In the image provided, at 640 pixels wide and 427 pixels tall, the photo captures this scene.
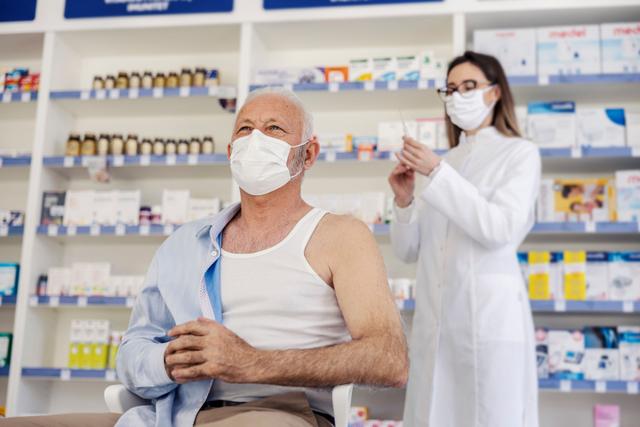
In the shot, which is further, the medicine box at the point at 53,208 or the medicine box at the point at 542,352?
the medicine box at the point at 53,208

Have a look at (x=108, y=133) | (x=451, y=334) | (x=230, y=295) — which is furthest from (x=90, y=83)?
(x=230, y=295)

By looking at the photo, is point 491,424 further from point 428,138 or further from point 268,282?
point 428,138

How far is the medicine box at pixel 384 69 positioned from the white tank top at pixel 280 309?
2.64 meters

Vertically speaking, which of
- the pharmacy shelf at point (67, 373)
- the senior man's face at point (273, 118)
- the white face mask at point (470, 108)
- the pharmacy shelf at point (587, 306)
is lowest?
the pharmacy shelf at point (67, 373)

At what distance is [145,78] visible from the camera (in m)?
4.68

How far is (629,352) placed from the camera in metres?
3.83

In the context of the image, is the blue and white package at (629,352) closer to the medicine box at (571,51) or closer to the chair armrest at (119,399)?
the medicine box at (571,51)

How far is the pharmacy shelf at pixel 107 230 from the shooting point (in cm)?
435

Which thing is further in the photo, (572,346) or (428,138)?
(428,138)

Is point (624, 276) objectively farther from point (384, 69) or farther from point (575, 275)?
point (384, 69)

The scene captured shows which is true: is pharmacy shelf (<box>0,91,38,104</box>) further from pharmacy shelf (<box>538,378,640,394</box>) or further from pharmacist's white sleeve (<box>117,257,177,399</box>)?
pharmacy shelf (<box>538,378,640,394</box>)

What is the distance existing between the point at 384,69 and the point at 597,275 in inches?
64.4

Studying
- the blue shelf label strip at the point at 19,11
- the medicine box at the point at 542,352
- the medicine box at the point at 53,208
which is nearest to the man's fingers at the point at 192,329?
the medicine box at the point at 542,352

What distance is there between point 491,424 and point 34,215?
3115 millimetres
